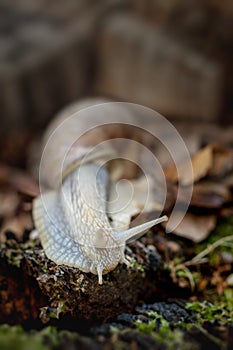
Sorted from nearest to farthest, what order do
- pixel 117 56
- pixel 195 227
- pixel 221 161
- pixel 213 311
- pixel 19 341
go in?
pixel 19 341 → pixel 213 311 → pixel 195 227 → pixel 221 161 → pixel 117 56

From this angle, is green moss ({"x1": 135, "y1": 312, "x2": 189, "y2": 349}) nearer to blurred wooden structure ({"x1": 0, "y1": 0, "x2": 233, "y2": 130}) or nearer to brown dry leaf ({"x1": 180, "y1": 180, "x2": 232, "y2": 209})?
brown dry leaf ({"x1": 180, "y1": 180, "x2": 232, "y2": 209})

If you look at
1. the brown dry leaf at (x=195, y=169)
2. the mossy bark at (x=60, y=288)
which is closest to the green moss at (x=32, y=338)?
the mossy bark at (x=60, y=288)

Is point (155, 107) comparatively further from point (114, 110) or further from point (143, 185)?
point (143, 185)

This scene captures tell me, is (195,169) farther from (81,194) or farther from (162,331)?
(162,331)

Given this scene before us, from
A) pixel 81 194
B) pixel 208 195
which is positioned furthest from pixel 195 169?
pixel 81 194

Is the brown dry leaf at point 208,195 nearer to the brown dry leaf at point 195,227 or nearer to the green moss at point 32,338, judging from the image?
the brown dry leaf at point 195,227

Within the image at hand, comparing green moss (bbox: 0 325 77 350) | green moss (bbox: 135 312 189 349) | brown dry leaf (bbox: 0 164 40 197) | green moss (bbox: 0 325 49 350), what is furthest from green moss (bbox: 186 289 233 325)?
brown dry leaf (bbox: 0 164 40 197)
